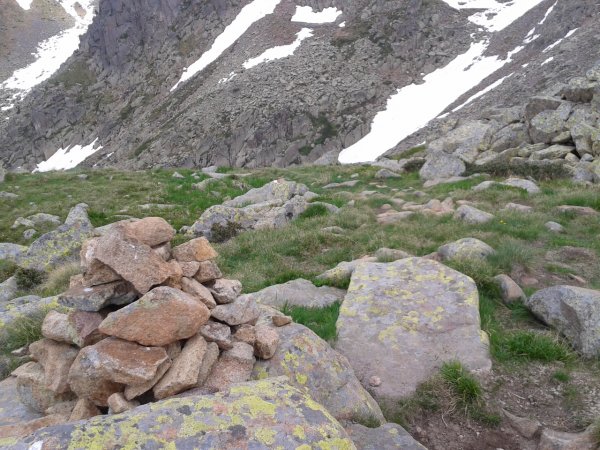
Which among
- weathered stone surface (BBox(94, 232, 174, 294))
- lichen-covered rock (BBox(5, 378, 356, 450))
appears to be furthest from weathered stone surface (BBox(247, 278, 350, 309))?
lichen-covered rock (BBox(5, 378, 356, 450))

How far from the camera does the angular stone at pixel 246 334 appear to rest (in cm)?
517

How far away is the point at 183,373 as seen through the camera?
423cm

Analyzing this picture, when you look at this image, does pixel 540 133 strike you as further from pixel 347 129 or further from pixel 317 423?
pixel 347 129

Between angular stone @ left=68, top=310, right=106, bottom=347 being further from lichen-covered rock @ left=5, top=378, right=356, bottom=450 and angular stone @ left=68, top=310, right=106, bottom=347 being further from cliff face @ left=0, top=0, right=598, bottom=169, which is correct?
cliff face @ left=0, top=0, right=598, bottom=169

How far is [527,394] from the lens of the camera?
18.4ft

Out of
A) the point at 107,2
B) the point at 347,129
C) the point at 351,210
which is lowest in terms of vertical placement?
the point at 347,129

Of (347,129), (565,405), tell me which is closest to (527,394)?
(565,405)

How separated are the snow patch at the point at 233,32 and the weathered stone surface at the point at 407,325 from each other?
99783mm

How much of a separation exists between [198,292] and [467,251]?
6163 millimetres

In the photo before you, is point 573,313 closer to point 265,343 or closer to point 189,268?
point 265,343

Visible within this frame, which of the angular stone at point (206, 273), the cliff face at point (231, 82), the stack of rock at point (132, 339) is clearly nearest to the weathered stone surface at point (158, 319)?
the stack of rock at point (132, 339)

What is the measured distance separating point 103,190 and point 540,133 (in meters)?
23.5

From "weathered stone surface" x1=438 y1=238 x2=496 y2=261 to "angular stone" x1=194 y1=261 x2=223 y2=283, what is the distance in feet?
17.6

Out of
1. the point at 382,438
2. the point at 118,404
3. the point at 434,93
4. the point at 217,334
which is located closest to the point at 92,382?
the point at 118,404
